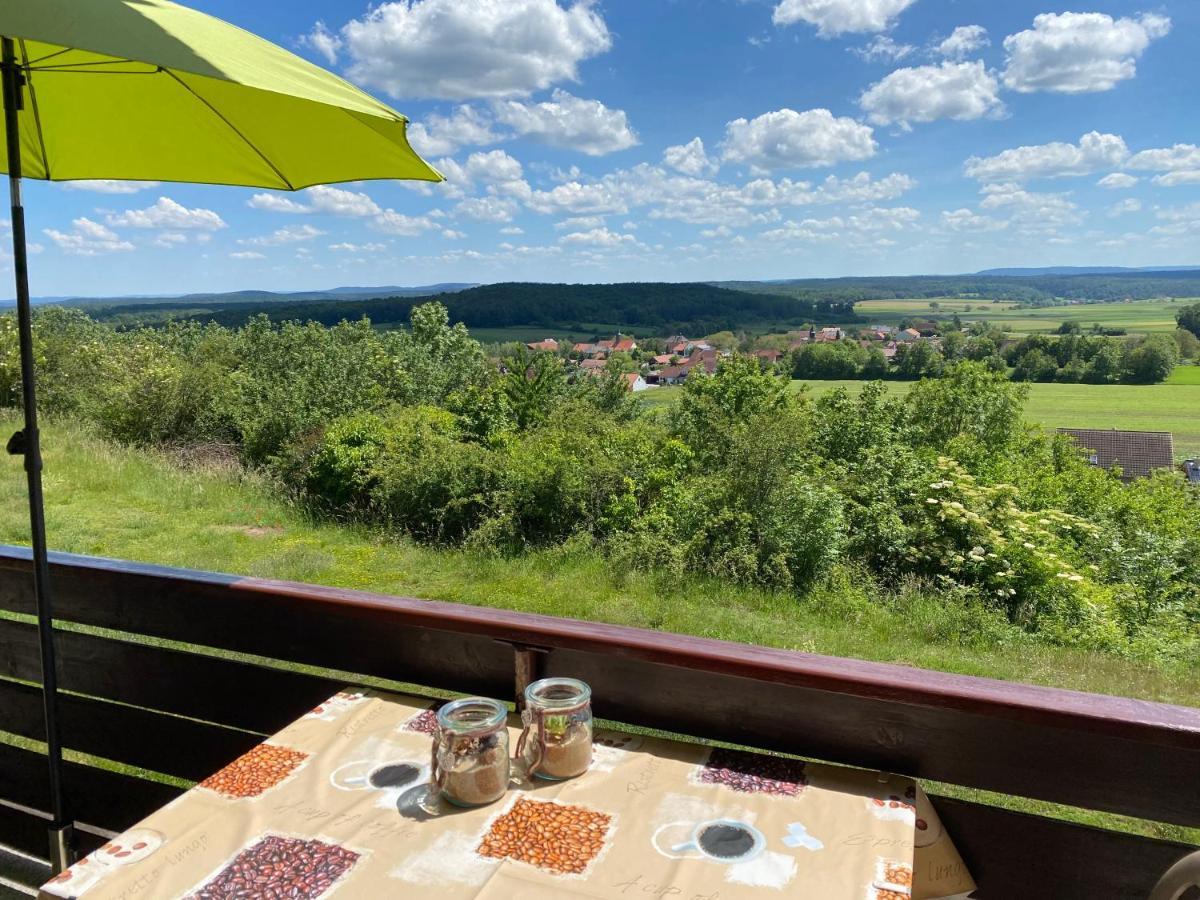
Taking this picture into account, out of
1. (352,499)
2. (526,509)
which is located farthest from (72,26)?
(352,499)

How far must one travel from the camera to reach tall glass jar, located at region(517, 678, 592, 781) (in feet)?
3.81

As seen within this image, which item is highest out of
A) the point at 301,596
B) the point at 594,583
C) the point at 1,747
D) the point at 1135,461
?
the point at 301,596

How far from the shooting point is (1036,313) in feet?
191

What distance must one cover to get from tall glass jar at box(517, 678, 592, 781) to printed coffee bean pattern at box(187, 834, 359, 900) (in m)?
0.28

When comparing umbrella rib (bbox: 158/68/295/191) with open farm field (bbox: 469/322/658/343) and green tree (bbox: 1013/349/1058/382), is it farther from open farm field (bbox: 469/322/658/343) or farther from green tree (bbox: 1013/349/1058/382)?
green tree (bbox: 1013/349/1058/382)

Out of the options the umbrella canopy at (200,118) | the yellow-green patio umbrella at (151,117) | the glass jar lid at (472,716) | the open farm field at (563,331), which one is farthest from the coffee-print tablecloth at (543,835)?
the open farm field at (563,331)

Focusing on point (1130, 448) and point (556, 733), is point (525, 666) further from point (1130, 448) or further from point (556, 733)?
point (1130, 448)

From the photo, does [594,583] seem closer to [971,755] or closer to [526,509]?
[526,509]

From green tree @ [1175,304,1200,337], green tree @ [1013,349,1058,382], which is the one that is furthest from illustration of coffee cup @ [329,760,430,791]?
green tree @ [1175,304,1200,337]

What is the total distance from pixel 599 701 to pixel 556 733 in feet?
0.85

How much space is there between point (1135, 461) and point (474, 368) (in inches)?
879

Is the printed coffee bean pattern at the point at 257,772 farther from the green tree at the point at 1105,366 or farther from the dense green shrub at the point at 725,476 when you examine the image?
the green tree at the point at 1105,366

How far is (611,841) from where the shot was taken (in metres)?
1.03

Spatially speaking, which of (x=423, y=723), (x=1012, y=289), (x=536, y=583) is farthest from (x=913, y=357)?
(x=1012, y=289)
